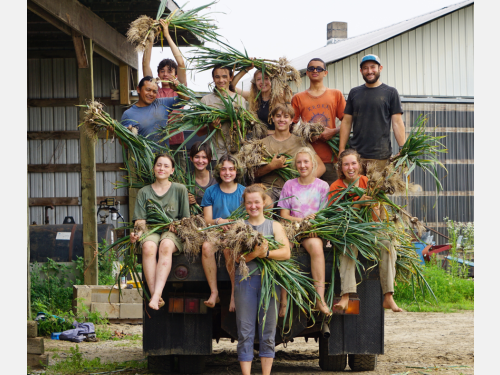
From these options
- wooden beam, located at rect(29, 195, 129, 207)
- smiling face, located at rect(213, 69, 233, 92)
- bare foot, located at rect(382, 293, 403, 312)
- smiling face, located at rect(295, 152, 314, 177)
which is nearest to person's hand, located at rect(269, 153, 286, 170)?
smiling face, located at rect(295, 152, 314, 177)

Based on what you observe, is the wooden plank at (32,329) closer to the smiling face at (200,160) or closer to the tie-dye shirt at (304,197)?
the smiling face at (200,160)

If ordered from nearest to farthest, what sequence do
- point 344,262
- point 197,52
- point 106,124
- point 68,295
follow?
point 344,262 → point 106,124 → point 197,52 → point 68,295

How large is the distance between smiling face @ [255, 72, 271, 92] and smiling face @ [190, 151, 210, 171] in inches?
38.1

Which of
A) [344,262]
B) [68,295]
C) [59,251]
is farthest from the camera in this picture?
[59,251]

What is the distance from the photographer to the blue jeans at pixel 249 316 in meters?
4.28

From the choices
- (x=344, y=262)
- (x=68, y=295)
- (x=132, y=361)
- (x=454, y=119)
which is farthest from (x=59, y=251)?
(x=454, y=119)

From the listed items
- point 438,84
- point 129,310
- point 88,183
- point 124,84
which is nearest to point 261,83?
point 88,183

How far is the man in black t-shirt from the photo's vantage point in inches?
219

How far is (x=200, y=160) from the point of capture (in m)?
5.42

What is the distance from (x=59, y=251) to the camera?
9367mm

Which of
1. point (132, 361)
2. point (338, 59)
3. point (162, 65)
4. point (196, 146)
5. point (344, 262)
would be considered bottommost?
point (132, 361)

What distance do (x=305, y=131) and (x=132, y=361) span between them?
257 cm

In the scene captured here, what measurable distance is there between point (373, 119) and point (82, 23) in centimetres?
491

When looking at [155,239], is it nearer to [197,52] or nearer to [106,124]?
[106,124]
